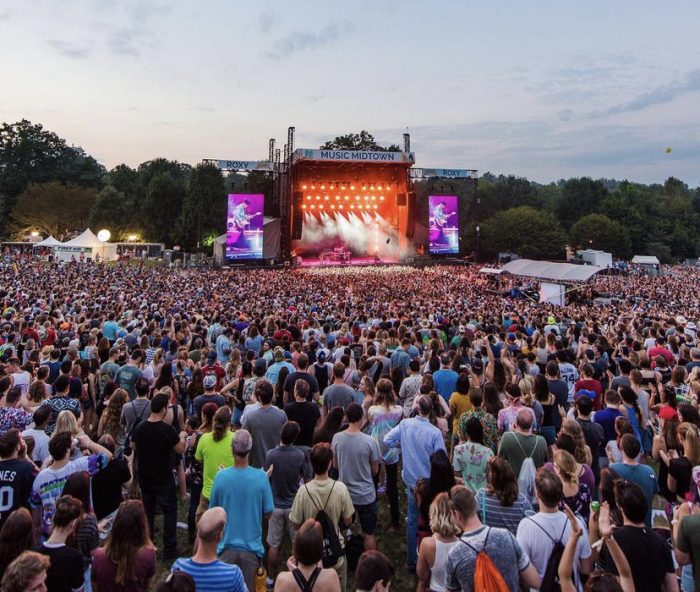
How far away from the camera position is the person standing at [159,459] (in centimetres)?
397

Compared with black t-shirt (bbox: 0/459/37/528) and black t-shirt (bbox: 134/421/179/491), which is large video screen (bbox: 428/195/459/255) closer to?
black t-shirt (bbox: 134/421/179/491)

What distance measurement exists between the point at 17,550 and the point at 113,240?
58051mm

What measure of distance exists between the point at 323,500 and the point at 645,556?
179cm

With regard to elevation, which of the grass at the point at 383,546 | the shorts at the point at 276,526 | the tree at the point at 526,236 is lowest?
the grass at the point at 383,546

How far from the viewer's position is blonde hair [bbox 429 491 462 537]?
8.25ft

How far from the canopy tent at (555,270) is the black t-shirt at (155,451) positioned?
22.8 m

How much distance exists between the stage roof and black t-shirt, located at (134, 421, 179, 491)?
22.8 metres

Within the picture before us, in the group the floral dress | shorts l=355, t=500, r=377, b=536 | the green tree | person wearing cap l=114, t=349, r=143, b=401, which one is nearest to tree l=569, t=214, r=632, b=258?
the green tree

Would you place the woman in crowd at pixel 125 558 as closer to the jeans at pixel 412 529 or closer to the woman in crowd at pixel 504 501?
the woman in crowd at pixel 504 501

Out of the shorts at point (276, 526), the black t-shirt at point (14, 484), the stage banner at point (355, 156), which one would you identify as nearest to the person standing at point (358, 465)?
the shorts at point (276, 526)

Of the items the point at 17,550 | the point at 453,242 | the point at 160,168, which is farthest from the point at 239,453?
the point at 160,168

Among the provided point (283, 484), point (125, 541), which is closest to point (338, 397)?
point (283, 484)

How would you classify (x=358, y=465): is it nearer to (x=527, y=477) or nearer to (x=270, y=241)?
(x=527, y=477)

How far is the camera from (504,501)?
288cm
